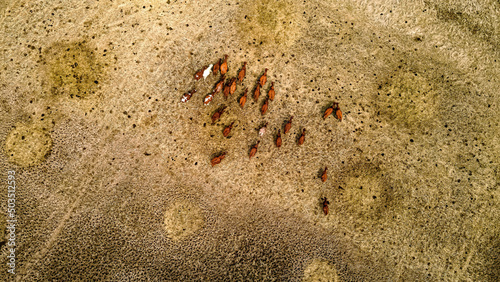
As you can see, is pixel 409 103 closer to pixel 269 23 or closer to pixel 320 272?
pixel 269 23

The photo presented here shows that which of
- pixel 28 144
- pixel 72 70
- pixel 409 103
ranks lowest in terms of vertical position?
pixel 28 144

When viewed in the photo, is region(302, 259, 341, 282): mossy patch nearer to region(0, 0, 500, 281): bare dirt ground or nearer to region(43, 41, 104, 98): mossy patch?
region(0, 0, 500, 281): bare dirt ground

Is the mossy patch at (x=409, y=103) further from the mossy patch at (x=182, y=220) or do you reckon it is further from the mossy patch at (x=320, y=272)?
the mossy patch at (x=182, y=220)

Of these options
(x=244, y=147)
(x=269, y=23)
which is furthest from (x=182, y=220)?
(x=269, y=23)

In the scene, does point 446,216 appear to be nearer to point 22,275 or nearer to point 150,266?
point 150,266

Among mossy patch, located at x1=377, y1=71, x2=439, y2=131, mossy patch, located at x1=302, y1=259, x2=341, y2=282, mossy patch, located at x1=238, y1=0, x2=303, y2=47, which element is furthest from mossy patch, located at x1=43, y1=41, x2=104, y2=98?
mossy patch, located at x1=377, y1=71, x2=439, y2=131

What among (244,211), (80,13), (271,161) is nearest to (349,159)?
(271,161)

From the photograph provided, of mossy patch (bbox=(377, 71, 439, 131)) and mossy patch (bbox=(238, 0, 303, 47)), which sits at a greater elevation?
mossy patch (bbox=(238, 0, 303, 47))
